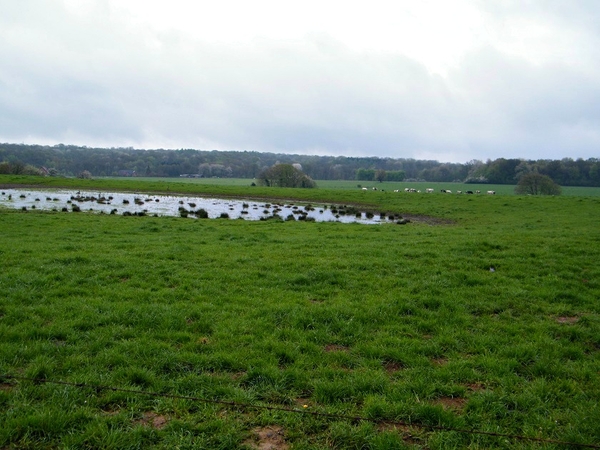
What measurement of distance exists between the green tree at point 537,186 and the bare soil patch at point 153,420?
2879 inches

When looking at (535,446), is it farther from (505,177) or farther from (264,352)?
(505,177)

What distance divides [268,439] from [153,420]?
3.88ft

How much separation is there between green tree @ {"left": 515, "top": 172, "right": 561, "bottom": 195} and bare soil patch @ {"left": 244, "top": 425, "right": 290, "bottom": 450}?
238 ft

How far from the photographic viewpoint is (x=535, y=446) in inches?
155

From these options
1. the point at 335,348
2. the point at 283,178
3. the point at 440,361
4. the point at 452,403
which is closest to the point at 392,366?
the point at 440,361

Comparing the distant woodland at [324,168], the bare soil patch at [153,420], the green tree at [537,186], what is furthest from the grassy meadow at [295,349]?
the distant woodland at [324,168]

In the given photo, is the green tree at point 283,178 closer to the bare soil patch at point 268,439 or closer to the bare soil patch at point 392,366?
the bare soil patch at point 392,366

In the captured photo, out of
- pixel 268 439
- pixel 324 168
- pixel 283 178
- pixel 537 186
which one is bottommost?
pixel 268 439

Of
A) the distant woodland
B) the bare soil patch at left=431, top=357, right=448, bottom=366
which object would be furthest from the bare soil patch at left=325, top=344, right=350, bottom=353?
the distant woodland

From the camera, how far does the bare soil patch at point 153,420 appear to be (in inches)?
163

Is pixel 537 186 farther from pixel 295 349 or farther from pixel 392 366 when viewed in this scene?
pixel 295 349

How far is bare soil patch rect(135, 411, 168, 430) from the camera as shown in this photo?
413cm

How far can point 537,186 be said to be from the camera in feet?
220

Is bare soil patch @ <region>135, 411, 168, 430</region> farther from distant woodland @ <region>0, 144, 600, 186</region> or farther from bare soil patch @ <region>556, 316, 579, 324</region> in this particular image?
distant woodland @ <region>0, 144, 600, 186</region>
